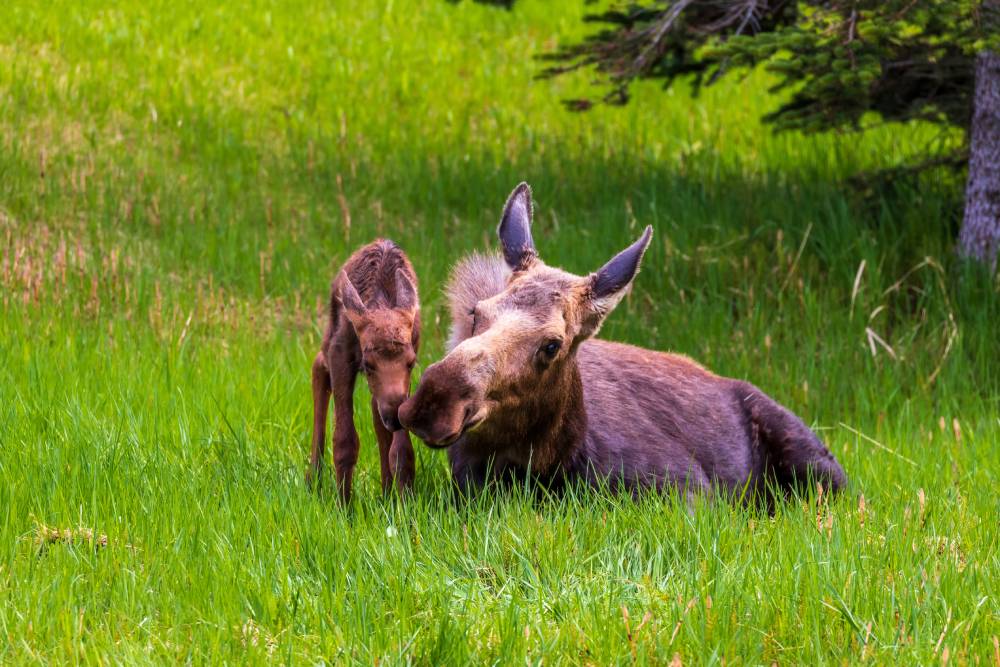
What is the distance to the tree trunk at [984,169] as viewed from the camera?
9.37m

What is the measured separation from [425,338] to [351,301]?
4090mm

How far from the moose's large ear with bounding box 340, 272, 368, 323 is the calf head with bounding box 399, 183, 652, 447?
1.33 ft

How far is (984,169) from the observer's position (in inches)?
373

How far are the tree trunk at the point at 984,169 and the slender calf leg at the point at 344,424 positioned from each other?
5869mm

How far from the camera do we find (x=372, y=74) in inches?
591

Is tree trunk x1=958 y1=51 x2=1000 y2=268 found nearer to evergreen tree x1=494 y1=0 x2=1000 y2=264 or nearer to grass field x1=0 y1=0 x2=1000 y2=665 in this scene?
evergreen tree x1=494 y1=0 x2=1000 y2=264

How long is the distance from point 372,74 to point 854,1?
7366 millimetres

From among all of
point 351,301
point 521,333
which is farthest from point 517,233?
point 351,301

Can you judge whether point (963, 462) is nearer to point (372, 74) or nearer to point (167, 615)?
point (167, 615)

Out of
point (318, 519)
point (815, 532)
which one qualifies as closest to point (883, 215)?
point (815, 532)

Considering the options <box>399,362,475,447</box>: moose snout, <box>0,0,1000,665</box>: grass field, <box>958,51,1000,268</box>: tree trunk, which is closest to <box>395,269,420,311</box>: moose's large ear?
<box>399,362,475,447</box>: moose snout

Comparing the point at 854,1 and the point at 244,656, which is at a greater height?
the point at 854,1

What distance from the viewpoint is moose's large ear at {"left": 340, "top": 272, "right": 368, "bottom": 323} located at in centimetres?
510

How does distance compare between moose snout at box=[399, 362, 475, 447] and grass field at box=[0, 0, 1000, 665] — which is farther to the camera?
moose snout at box=[399, 362, 475, 447]
